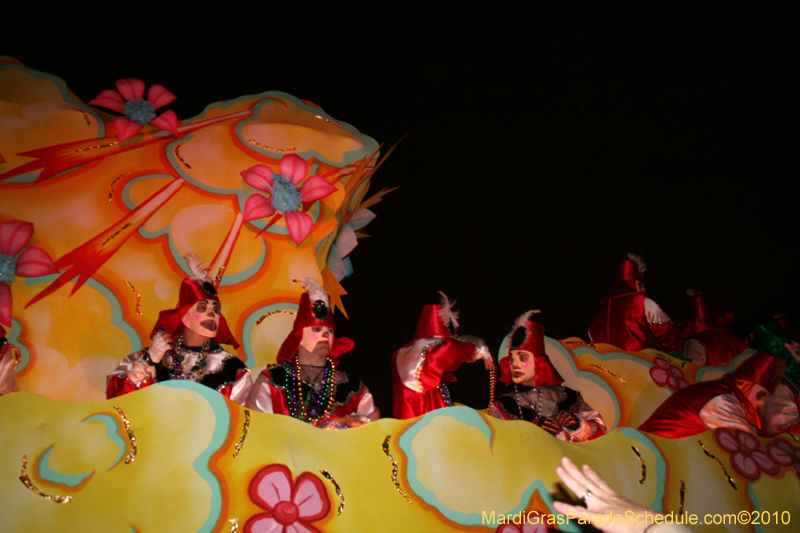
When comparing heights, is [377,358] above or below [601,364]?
below

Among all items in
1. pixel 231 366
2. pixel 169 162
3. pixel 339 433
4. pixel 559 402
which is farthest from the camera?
pixel 169 162

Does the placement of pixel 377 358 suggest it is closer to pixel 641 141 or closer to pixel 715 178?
pixel 641 141

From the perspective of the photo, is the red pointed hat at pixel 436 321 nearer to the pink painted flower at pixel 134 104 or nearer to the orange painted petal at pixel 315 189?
the orange painted petal at pixel 315 189

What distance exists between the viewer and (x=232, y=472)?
143 centimetres

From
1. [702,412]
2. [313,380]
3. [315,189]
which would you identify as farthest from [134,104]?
[702,412]

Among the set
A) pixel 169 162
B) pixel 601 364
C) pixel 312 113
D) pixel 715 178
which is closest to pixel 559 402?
pixel 601 364

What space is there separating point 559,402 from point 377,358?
46.0 inches

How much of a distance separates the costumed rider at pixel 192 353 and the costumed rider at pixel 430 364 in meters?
0.65

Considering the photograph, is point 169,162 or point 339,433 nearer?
point 339,433

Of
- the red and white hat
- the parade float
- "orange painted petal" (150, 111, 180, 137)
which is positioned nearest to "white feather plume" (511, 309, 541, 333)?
the parade float

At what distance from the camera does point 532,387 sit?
2668mm

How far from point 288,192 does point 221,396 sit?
165 centimetres

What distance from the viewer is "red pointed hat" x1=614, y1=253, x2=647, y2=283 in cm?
361

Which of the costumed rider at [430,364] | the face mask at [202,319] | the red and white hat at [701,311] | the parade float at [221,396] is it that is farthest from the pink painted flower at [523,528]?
the red and white hat at [701,311]
